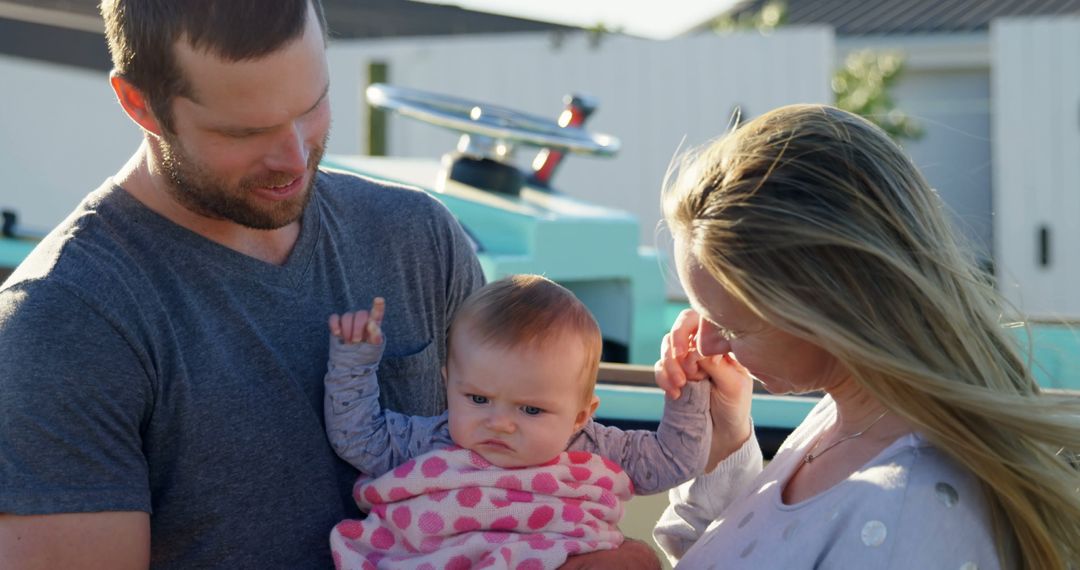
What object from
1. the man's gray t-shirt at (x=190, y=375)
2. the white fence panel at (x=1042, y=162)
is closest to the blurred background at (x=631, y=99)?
the white fence panel at (x=1042, y=162)

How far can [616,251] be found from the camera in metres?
3.34

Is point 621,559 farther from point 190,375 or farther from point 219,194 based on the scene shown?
point 219,194

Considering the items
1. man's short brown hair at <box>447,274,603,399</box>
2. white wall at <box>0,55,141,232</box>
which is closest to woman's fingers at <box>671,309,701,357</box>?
man's short brown hair at <box>447,274,603,399</box>

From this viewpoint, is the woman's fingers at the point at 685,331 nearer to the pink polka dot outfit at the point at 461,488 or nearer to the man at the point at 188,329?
the pink polka dot outfit at the point at 461,488

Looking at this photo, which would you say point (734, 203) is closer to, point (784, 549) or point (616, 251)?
point (784, 549)

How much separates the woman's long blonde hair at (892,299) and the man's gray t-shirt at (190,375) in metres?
0.62

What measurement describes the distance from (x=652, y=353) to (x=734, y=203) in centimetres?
191

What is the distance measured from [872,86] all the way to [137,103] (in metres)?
8.92

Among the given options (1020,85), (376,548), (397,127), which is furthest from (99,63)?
(376,548)

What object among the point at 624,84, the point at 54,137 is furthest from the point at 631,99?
the point at 54,137

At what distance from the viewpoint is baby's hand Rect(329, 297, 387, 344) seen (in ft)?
5.74

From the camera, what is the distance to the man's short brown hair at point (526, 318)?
1.75m

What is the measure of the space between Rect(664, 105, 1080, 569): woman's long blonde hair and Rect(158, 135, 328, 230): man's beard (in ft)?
1.94

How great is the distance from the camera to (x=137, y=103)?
5.75ft
